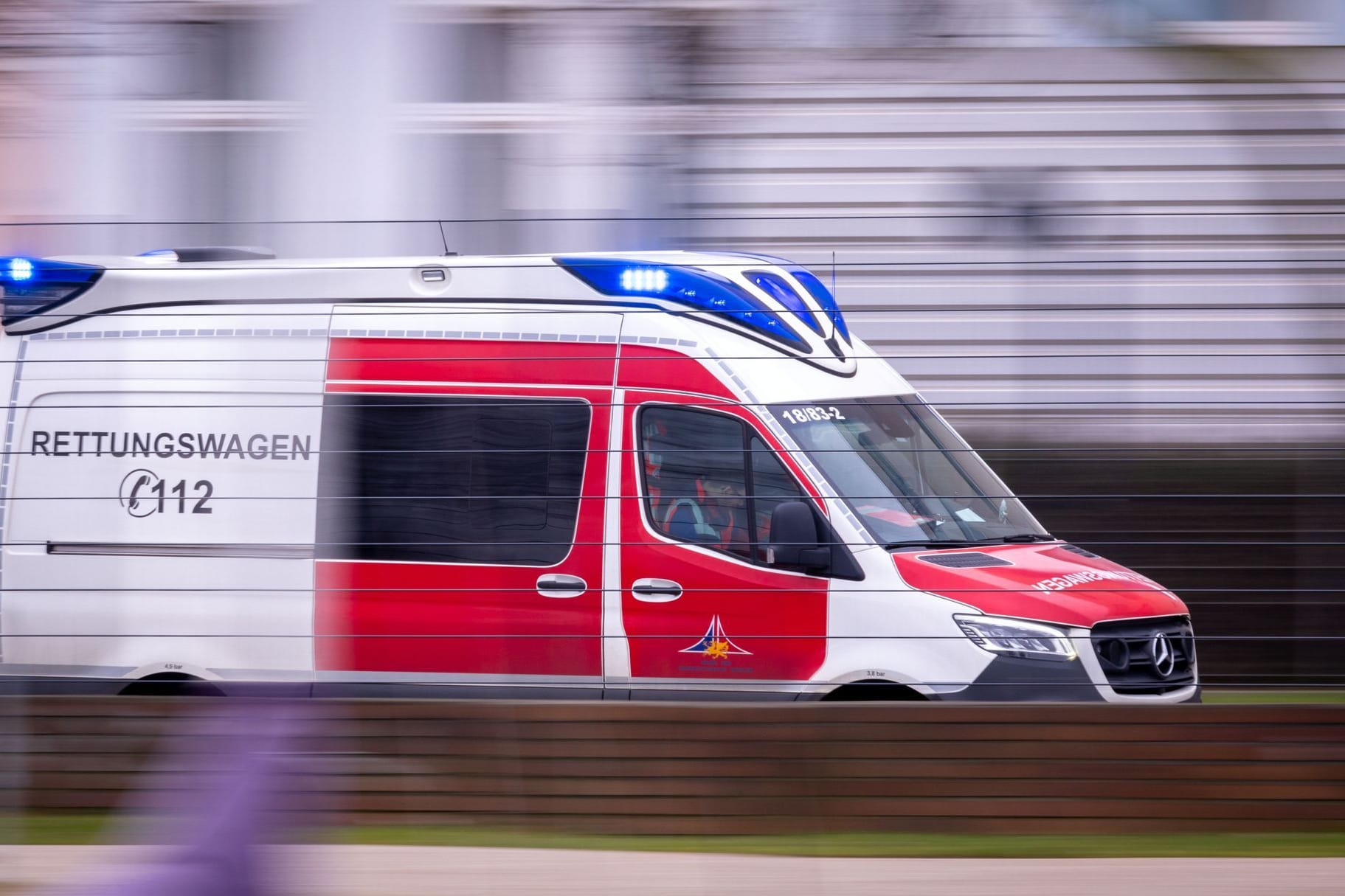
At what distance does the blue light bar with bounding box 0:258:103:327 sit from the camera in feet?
20.4

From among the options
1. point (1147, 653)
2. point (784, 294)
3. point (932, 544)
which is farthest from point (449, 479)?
point (1147, 653)

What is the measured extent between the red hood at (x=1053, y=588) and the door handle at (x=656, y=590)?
0.82m

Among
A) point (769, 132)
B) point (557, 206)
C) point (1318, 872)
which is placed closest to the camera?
point (1318, 872)

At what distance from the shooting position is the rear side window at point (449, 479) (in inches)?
230

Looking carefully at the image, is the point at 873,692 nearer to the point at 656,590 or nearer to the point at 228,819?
the point at 656,590

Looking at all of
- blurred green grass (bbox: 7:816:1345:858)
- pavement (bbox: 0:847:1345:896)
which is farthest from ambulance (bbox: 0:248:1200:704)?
pavement (bbox: 0:847:1345:896)

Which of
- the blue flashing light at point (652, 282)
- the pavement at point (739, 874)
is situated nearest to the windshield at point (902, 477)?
the blue flashing light at point (652, 282)

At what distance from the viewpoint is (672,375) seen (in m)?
5.96

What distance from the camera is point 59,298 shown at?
6262mm

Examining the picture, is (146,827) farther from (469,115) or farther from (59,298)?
(469,115)

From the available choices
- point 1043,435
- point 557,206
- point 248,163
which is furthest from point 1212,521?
point 248,163

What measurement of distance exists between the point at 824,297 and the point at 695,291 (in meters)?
0.55

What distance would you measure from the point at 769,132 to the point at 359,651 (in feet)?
19.6

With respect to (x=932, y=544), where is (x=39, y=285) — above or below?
above
